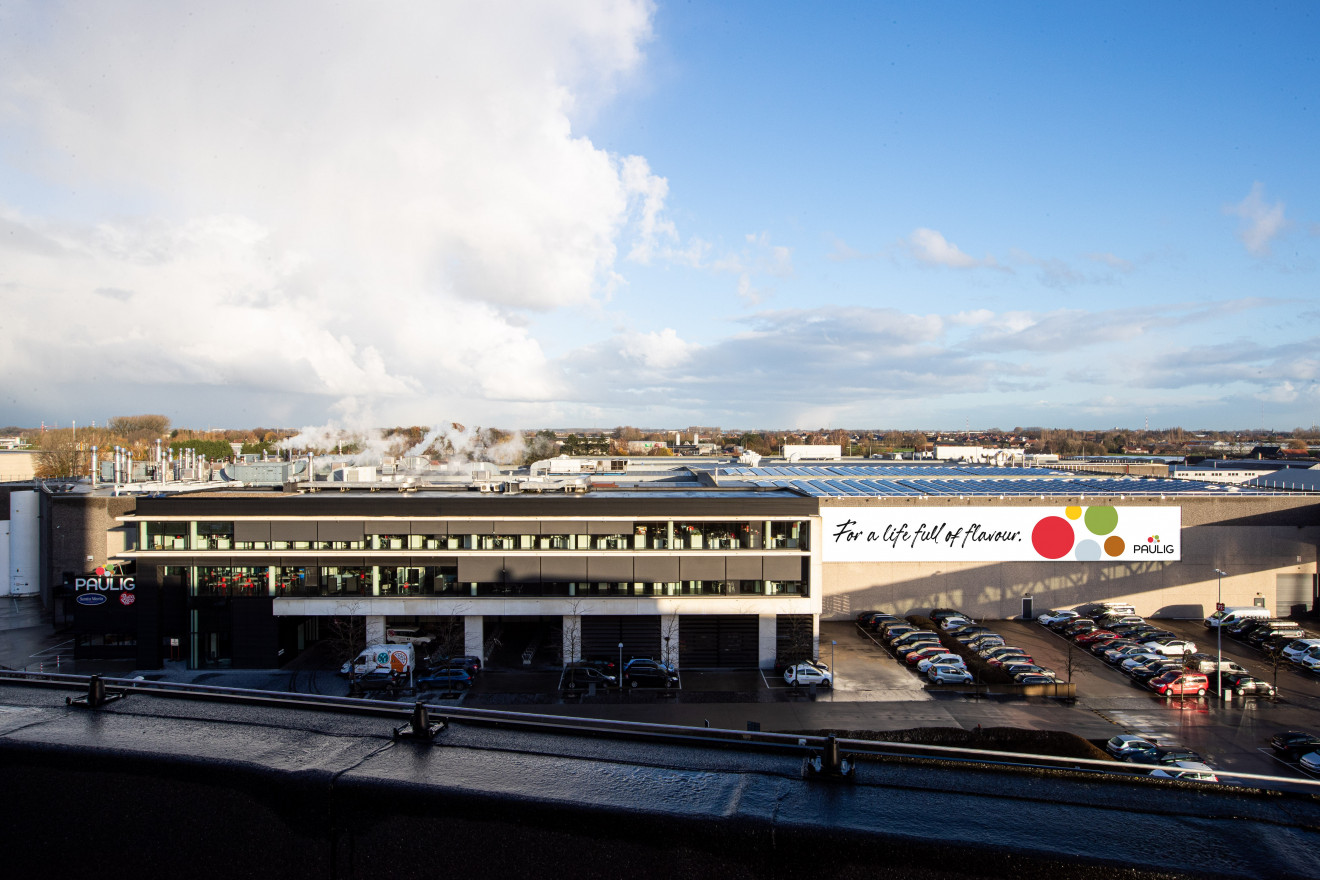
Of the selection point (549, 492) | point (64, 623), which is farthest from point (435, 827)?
point (64, 623)

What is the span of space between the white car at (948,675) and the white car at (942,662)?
12 centimetres

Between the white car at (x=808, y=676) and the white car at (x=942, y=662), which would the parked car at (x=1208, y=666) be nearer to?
the white car at (x=942, y=662)

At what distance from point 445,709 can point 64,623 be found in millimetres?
30345

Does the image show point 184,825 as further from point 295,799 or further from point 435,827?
point 435,827

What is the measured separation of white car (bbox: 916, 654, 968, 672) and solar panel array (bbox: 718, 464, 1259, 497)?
686 centimetres

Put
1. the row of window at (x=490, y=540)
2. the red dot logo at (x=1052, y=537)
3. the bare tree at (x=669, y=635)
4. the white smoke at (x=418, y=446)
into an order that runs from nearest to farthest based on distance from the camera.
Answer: the bare tree at (x=669, y=635)
the row of window at (x=490, y=540)
the red dot logo at (x=1052, y=537)
the white smoke at (x=418, y=446)

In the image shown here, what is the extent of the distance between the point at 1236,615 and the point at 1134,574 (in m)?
3.47

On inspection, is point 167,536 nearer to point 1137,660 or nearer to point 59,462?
point 1137,660

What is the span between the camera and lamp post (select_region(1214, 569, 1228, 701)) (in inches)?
716

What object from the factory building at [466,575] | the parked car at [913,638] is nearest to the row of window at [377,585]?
the factory building at [466,575]

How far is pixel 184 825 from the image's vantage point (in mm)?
2266

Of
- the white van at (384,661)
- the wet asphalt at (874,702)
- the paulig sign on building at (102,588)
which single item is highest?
the paulig sign on building at (102,588)

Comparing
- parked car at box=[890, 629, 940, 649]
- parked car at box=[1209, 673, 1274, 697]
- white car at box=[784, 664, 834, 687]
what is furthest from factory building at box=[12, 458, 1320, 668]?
parked car at box=[1209, 673, 1274, 697]

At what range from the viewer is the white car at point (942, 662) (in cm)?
1938
